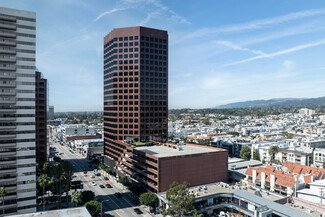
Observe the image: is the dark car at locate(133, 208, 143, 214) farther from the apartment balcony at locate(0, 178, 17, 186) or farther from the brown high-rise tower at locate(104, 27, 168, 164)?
the brown high-rise tower at locate(104, 27, 168, 164)

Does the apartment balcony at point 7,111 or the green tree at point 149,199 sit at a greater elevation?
the apartment balcony at point 7,111

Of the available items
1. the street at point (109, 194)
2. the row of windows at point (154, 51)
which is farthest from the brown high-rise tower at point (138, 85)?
the street at point (109, 194)

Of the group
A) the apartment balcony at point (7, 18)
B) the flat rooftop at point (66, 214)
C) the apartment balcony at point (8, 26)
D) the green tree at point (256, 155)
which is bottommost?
the green tree at point (256, 155)

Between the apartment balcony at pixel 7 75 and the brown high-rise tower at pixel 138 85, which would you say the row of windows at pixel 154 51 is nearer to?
the brown high-rise tower at pixel 138 85

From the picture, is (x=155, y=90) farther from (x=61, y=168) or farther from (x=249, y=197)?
(x=249, y=197)

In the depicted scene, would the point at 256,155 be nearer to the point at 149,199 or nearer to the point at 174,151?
the point at 174,151

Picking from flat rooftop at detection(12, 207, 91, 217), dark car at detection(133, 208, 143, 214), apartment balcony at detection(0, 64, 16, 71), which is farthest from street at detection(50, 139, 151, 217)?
apartment balcony at detection(0, 64, 16, 71)
